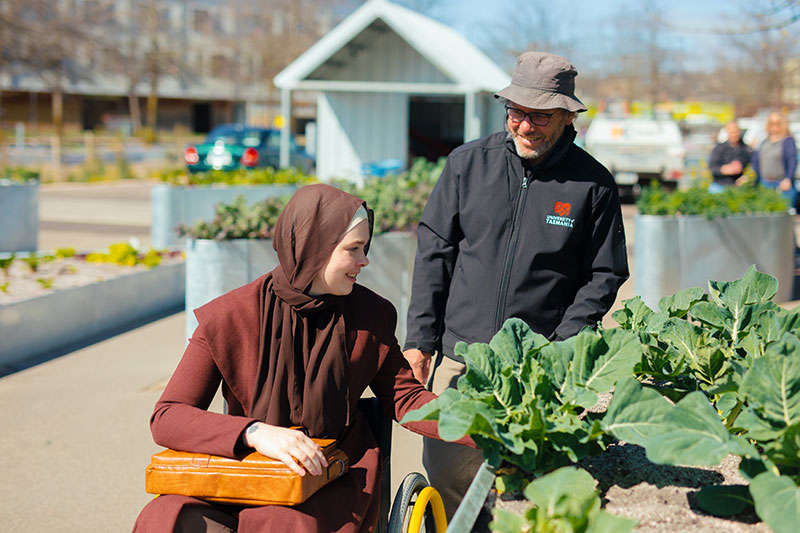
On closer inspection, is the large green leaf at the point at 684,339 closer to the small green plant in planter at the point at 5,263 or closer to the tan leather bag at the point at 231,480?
the tan leather bag at the point at 231,480

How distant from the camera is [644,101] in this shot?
43750mm

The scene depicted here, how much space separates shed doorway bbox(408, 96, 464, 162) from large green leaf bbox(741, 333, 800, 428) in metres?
17.0

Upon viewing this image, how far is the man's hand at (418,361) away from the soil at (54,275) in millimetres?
4555

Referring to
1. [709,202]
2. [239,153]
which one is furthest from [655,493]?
[239,153]

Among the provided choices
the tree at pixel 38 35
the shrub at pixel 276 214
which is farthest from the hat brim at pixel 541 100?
the tree at pixel 38 35

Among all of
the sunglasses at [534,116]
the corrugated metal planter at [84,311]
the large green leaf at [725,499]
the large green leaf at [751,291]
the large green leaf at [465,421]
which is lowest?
the corrugated metal planter at [84,311]

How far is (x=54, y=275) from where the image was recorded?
834 cm

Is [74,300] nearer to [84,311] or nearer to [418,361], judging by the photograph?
[84,311]

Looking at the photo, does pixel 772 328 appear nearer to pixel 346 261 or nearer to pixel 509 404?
pixel 509 404

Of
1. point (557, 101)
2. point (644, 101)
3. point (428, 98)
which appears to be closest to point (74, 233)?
point (428, 98)

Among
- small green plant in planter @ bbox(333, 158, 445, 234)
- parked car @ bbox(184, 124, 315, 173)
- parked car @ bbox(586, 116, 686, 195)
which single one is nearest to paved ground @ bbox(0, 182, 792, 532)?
small green plant in planter @ bbox(333, 158, 445, 234)

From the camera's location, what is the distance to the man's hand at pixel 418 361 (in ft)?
10.6

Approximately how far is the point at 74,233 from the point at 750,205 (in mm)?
9429

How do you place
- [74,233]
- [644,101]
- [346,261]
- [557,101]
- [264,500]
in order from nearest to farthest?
1. [264,500]
2. [346,261]
3. [557,101]
4. [74,233]
5. [644,101]
